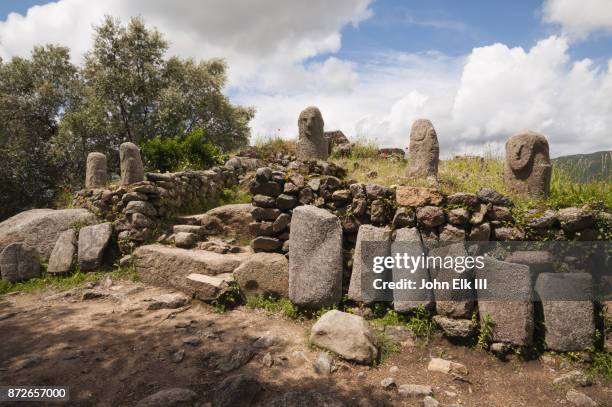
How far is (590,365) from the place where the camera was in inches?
159

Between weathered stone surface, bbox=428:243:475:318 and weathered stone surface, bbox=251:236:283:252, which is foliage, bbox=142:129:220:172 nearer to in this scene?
weathered stone surface, bbox=251:236:283:252

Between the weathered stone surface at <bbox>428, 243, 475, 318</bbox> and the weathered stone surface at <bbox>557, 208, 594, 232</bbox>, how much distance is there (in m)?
1.30

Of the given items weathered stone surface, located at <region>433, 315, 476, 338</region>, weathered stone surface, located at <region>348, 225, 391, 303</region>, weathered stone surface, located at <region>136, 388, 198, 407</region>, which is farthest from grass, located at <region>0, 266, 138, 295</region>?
weathered stone surface, located at <region>433, 315, 476, 338</region>

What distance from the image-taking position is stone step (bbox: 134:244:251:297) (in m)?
5.96

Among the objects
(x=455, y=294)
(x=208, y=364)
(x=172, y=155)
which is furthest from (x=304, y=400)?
(x=172, y=155)

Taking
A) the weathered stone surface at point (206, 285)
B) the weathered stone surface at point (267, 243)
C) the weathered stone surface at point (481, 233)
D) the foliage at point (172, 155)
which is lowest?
the weathered stone surface at point (206, 285)

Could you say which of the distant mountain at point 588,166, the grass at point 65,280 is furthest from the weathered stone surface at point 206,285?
the distant mountain at point 588,166

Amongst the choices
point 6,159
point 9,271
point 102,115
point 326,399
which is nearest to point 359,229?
point 326,399

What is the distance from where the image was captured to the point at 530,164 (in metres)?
5.55

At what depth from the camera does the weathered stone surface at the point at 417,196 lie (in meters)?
5.00

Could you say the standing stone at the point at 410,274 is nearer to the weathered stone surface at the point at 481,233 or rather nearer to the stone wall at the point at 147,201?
the weathered stone surface at the point at 481,233

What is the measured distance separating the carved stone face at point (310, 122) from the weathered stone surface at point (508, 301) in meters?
5.42

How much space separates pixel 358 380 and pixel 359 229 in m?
2.13

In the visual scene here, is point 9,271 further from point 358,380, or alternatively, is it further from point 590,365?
point 590,365
